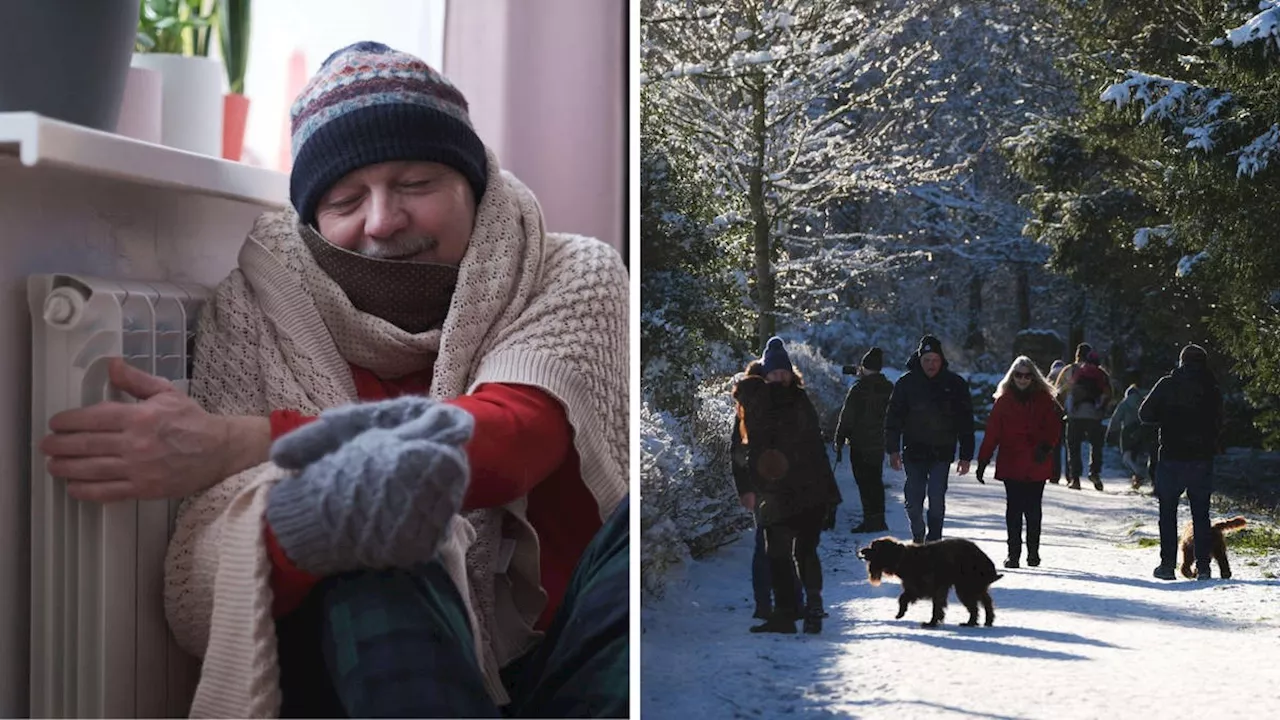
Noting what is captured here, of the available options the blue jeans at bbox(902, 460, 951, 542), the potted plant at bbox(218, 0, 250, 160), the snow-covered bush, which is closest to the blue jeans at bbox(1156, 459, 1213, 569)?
the blue jeans at bbox(902, 460, 951, 542)

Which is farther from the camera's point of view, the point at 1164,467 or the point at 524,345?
the point at 1164,467

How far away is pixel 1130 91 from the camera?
1.89 metres

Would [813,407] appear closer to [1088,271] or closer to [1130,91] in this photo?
[1088,271]

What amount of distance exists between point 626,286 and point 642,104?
0.47 meters

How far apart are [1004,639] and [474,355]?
3.23 feet

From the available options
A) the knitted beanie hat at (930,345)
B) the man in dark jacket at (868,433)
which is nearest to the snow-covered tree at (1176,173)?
the knitted beanie hat at (930,345)

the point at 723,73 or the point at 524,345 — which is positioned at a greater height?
the point at 723,73

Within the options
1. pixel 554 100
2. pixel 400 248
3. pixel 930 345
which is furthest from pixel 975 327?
pixel 400 248

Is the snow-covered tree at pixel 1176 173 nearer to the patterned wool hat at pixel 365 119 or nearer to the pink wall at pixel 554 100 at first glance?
the pink wall at pixel 554 100

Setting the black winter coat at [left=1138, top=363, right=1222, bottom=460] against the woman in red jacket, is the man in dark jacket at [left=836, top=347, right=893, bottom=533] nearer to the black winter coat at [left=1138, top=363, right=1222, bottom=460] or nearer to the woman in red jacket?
the woman in red jacket

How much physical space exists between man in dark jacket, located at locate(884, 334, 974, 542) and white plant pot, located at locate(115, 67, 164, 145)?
1170 millimetres

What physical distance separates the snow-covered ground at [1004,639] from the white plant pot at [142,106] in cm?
106

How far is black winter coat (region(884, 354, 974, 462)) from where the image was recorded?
1915 millimetres

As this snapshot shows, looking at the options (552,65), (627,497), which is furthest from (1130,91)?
(627,497)
